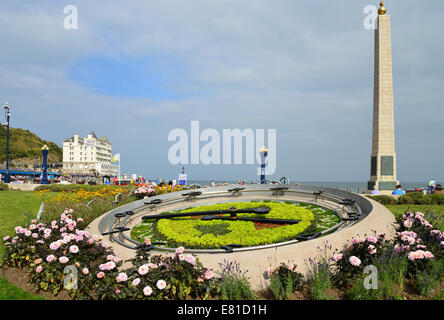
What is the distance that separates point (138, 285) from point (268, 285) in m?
2.11

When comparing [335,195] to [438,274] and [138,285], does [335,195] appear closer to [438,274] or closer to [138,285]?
[438,274]

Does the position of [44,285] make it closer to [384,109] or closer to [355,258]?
[355,258]

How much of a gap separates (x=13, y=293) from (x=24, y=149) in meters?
145

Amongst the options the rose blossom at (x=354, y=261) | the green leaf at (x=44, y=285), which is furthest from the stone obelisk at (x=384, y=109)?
the green leaf at (x=44, y=285)

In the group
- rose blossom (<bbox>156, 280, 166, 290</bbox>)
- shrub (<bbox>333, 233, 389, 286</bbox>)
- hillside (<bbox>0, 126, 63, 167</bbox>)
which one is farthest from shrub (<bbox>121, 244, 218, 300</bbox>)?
hillside (<bbox>0, 126, 63, 167</bbox>)

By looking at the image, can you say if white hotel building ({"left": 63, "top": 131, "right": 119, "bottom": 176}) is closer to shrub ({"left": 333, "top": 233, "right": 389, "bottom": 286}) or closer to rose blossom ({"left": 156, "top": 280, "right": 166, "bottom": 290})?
rose blossom ({"left": 156, "top": 280, "right": 166, "bottom": 290})

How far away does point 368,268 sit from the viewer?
4.29 metres

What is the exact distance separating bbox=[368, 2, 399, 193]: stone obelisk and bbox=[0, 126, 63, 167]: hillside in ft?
363

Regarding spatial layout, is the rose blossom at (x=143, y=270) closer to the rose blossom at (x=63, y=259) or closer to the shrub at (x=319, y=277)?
the rose blossom at (x=63, y=259)

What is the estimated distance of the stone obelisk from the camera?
73.7 ft

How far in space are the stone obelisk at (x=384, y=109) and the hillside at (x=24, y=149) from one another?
11074 centimetres

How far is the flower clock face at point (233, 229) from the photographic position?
6.44m
